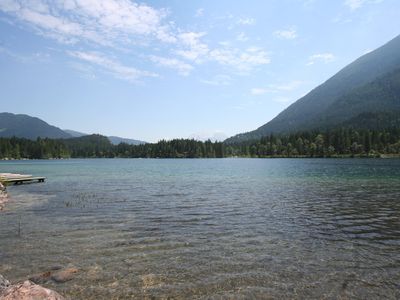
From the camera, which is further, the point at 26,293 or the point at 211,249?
the point at 211,249

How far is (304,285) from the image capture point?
14.5 metres

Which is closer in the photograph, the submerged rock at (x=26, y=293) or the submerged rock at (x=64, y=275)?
the submerged rock at (x=26, y=293)

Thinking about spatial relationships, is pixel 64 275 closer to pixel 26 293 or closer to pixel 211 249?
pixel 26 293

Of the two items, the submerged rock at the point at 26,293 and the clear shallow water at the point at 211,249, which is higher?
the submerged rock at the point at 26,293

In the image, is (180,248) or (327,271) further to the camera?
(180,248)

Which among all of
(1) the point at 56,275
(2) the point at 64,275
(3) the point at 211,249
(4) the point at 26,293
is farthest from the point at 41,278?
(3) the point at 211,249

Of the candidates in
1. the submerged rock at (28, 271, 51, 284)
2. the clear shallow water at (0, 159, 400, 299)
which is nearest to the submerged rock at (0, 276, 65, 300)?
the clear shallow water at (0, 159, 400, 299)

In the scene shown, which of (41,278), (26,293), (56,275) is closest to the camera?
(26,293)

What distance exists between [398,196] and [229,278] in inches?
1422

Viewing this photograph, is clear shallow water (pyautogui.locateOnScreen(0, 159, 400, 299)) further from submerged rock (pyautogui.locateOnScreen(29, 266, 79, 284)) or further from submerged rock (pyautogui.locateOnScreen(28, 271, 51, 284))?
submerged rock (pyautogui.locateOnScreen(28, 271, 51, 284))

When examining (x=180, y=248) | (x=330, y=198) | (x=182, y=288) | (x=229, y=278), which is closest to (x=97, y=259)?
(x=180, y=248)

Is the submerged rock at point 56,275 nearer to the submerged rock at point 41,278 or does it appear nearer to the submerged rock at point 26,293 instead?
the submerged rock at point 41,278

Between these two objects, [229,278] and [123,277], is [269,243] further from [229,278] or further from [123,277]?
[123,277]

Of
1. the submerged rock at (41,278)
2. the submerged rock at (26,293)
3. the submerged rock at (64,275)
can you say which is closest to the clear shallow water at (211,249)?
the submerged rock at (64,275)
